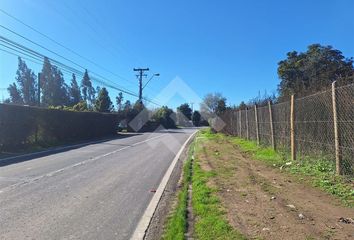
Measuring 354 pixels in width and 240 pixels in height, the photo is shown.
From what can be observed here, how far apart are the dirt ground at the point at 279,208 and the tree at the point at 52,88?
87396 millimetres

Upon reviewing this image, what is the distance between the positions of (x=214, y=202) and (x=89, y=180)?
14.2ft

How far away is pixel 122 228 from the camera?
6426 mm

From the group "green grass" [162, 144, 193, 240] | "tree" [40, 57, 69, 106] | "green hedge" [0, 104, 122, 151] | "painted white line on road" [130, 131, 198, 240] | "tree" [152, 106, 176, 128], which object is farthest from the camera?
"tree" [40, 57, 69, 106]

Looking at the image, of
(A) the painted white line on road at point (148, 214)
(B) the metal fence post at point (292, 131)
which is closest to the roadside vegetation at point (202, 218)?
(A) the painted white line on road at point (148, 214)

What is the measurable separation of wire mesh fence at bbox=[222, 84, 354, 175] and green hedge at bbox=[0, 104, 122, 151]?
42.3ft

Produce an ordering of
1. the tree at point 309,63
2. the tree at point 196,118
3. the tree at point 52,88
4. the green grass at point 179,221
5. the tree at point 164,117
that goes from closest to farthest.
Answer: the green grass at point 179,221 < the tree at point 309,63 < the tree at point 164,117 < the tree at point 52,88 < the tree at point 196,118

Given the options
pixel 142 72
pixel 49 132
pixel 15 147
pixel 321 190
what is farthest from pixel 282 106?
pixel 142 72

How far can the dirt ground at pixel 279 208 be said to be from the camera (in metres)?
A: 5.62

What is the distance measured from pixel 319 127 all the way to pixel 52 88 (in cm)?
8951

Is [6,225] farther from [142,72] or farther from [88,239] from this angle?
[142,72]

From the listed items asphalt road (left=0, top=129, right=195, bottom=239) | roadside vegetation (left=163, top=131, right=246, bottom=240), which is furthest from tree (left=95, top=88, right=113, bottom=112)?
roadside vegetation (left=163, top=131, right=246, bottom=240)

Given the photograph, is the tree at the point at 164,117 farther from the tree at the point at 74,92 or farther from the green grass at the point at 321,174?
the green grass at the point at 321,174

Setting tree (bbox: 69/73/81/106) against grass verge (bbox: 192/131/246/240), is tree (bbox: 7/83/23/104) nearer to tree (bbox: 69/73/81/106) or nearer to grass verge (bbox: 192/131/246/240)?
tree (bbox: 69/73/81/106)

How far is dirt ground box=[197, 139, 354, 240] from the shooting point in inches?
221
